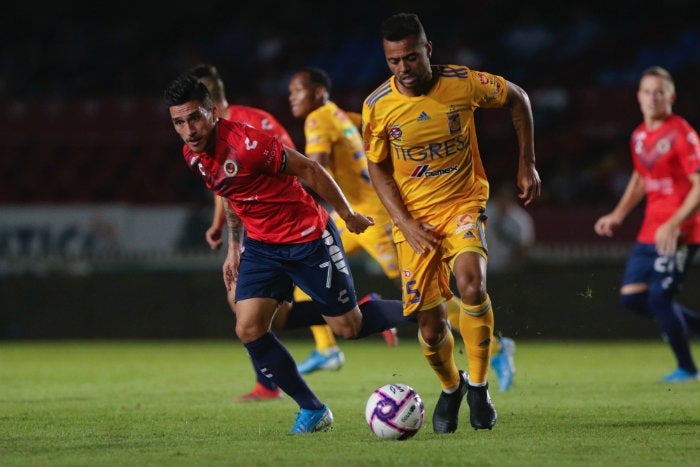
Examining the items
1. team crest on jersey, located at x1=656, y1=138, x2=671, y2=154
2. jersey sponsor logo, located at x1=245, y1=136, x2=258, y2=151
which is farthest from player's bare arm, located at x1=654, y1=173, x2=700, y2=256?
jersey sponsor logo, located at x1=245, y1=136, x2=258, y2=151

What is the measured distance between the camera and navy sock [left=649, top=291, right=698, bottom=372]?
924 centimetres

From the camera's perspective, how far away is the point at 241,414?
23.5 feet

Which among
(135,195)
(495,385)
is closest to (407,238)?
(495,385)

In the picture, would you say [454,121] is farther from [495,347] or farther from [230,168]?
[495,347]

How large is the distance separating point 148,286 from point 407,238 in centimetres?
914

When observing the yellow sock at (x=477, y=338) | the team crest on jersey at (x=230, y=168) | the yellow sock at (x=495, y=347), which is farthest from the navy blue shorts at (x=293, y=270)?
the yellow sock at (x=495, y=347)

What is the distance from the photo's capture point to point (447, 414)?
6.26 meters

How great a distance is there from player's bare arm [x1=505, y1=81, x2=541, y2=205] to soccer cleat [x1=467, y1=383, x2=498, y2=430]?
104cm

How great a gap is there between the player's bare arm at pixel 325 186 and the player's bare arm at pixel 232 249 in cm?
77

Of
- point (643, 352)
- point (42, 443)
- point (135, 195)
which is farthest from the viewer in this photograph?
point (135, 195)

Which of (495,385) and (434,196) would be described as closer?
(434,196)

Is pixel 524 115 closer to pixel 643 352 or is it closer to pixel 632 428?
pixel 632 428

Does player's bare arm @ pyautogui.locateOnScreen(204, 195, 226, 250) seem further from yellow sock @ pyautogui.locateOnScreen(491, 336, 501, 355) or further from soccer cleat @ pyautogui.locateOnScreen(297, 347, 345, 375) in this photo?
yellow sock @ pyautogui.locateOnScreen(491, 336, 501, 355)

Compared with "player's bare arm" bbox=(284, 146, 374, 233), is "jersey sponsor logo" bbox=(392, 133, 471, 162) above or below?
above
